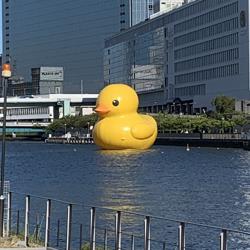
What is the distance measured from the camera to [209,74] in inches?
6649

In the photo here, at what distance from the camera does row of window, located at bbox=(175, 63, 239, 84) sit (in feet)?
517

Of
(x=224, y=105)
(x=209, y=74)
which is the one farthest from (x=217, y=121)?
(x=209, y=74)

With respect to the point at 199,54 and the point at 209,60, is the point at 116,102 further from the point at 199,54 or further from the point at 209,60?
the point at 199,54

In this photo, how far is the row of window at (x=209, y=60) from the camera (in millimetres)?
158025

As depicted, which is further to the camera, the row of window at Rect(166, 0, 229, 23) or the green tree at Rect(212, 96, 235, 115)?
the row of window at Rect(166, 0, 229, 23)

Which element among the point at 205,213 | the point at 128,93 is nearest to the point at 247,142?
the point at 128,93

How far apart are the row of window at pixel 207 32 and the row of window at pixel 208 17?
1521mm

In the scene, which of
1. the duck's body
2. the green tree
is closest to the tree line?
the green tree

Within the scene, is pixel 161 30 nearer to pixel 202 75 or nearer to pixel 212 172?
pixel 202 75

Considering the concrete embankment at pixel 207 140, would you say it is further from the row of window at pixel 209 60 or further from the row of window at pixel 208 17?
the row of window at pixel 208 17

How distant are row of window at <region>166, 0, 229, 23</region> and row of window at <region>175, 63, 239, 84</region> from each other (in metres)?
14.0

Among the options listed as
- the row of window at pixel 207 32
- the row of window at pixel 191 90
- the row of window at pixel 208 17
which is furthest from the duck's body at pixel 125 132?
the row of window at pixel 191 90

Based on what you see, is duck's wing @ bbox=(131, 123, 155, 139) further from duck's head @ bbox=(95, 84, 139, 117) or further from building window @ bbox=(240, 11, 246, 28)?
building window @ bbox=(240, 11, 246, 28)

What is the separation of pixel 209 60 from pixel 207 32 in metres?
6.45
